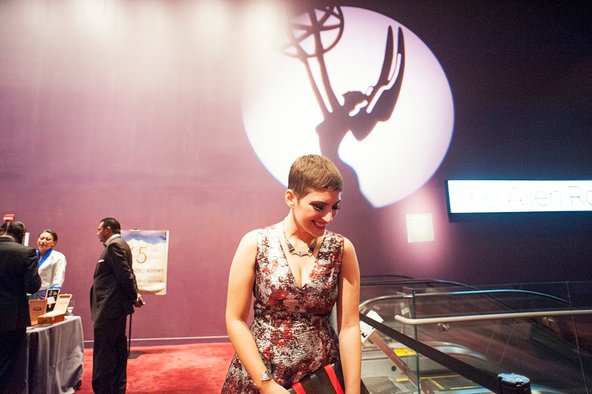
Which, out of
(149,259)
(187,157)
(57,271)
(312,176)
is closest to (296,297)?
(312,176)

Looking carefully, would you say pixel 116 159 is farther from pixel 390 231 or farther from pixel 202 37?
pixel 390 231

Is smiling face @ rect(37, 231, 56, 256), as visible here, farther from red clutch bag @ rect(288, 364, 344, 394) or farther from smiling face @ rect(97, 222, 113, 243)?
red clutch bag @ rect(288, 364, 344, 394)

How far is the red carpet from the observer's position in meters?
3.54

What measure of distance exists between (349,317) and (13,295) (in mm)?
2788

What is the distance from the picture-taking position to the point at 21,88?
5.55 m

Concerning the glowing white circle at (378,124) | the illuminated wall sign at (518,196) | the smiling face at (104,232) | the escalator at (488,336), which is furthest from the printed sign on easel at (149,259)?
the illuminated wall sign at (518,196)

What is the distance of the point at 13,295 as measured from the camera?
2.67 metres

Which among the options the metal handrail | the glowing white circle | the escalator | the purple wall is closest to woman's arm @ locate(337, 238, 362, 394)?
the escalator

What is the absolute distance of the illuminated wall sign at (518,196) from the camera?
6.38 m

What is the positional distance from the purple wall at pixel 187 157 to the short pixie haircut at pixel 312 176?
460cm

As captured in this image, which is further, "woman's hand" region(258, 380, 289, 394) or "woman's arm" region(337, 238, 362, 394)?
"woman's arm" region(337, 238, 362, 394)

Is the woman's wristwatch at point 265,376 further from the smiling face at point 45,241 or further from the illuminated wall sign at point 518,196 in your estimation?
the illuminated wall sign at point 518,196

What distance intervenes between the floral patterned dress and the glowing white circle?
476 cm

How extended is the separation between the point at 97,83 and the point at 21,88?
1.13m
